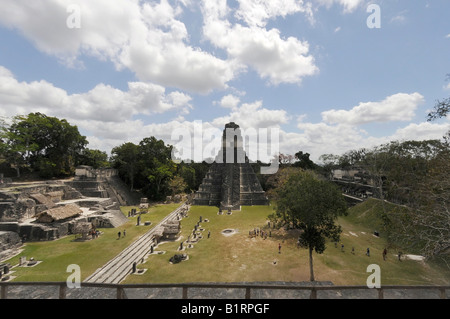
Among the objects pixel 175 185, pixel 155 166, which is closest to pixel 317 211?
pixel 175 185

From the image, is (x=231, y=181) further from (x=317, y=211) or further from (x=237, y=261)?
(x=317, y=211)

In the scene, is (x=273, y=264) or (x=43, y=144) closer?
(x=273, y=264)

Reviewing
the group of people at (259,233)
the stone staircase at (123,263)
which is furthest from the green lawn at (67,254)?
the group of people at (259,233)

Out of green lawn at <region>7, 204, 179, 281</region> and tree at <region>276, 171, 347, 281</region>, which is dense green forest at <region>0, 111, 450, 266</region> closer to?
tree at <region>276, 171, 347, 281</region>
